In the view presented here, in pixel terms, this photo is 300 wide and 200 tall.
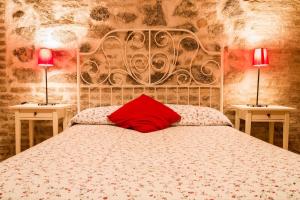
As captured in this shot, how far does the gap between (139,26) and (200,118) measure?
1277 mm

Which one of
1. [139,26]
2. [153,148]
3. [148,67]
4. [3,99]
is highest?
[139,26]

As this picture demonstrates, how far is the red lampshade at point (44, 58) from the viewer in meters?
2.83

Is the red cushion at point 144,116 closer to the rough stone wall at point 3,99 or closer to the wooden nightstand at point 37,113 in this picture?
the wooden nightstand at point 37,113

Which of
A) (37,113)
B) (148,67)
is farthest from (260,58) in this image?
(37,113)

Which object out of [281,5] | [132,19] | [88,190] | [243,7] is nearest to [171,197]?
[88,190]

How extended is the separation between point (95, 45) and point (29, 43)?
0.74 m

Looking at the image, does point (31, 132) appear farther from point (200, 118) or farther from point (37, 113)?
point (200, 118)

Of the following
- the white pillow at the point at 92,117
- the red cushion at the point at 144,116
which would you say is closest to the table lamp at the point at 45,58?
the white pillow at the point at 92,117

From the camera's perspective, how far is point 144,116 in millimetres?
2354

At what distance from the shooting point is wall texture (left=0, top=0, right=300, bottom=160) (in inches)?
121

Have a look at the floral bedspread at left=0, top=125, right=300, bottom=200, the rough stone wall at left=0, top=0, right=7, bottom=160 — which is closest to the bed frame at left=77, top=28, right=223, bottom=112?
the rough stone wall at left=0, top=0, right=7, bottom=160

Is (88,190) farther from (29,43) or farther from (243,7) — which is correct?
(243,7)

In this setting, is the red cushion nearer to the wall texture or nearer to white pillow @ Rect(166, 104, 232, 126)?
white pillow @ Rect(166, 104, 232, 126)

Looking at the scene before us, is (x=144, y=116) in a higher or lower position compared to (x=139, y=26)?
lower
